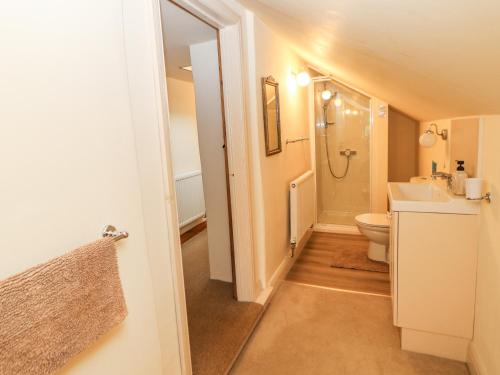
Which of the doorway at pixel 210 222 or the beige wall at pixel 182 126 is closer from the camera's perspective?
the doorway at pixel 210 222

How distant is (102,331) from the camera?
3.06ft

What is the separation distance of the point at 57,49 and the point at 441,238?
1.89m

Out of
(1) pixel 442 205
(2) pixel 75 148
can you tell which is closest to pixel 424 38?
(1) pixel 442 205

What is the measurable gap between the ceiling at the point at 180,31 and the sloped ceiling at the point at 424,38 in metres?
0.48

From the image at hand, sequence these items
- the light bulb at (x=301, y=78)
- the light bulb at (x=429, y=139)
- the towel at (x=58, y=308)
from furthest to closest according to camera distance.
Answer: the light bulb at (x=301, y=78), the light bulb at (x=429, y=139), the towel at (x=58, y=308)

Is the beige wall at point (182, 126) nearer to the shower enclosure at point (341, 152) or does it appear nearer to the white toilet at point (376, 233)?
the shower enclosure at point (341, 152)

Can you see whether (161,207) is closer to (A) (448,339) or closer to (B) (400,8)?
(B) (400,8)

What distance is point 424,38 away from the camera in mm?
961

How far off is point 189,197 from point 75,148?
10.8 feet

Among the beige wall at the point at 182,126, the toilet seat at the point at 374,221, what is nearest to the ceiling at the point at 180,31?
the beige wall at the point at 182,126

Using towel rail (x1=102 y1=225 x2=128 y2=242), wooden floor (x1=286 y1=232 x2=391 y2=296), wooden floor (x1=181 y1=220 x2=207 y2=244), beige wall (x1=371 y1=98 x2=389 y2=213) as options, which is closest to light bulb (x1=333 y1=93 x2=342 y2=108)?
beige wall (x1=371 y1=98 x2=389 y2=213)

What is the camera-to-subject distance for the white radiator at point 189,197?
3.98 metres

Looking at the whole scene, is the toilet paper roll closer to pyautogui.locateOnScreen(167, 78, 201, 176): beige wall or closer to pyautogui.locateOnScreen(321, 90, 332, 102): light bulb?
pyautogui.locateOnScreen(321, 90, 332, 102): light bulb

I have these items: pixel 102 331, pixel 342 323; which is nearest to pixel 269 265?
pixel 342 323
